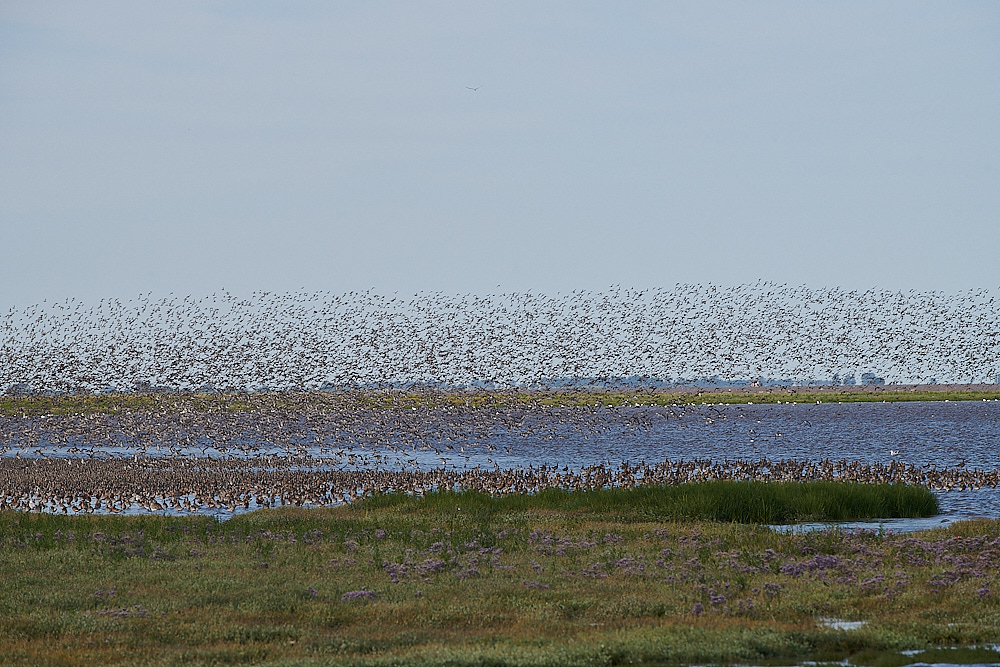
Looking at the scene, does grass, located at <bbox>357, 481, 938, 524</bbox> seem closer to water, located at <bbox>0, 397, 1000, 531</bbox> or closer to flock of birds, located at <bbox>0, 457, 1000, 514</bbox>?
flock of birds, located at <bbox>0, 457, 1000, 514</bbox>

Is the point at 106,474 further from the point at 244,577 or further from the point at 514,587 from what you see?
the point at 514,587

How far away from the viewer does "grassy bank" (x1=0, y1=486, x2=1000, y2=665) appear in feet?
52.0

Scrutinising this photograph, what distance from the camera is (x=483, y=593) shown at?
64.5 feet

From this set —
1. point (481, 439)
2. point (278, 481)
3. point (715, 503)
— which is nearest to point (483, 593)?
point (715, 503)

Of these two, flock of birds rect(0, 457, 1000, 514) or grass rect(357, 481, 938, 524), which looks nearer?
grass rect(357, 481, 938, 524)

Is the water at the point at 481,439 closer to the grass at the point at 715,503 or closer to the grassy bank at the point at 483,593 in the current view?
the grass at the point at 715,503

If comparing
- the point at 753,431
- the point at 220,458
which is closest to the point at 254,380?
the point at 220,458

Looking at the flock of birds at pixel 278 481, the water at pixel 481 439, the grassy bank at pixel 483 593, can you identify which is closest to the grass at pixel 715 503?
the grassy bank at pixel 483 593

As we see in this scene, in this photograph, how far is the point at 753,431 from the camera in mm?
89625

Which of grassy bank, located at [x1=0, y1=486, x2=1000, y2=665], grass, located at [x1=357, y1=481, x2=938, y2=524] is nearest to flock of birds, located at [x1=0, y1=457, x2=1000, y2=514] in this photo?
grass, located at [x1=357, y1=481, x2=938, y2=524]

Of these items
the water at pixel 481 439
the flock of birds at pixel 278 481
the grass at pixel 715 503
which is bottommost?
the water at pixel 481 439

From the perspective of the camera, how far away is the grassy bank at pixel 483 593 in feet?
52.0

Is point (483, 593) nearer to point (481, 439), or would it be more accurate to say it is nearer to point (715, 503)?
point (715, 503)

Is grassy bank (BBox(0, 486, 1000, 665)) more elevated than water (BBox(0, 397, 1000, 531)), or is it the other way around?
grassy bank (BBox(0, 486, 1000, 665))
